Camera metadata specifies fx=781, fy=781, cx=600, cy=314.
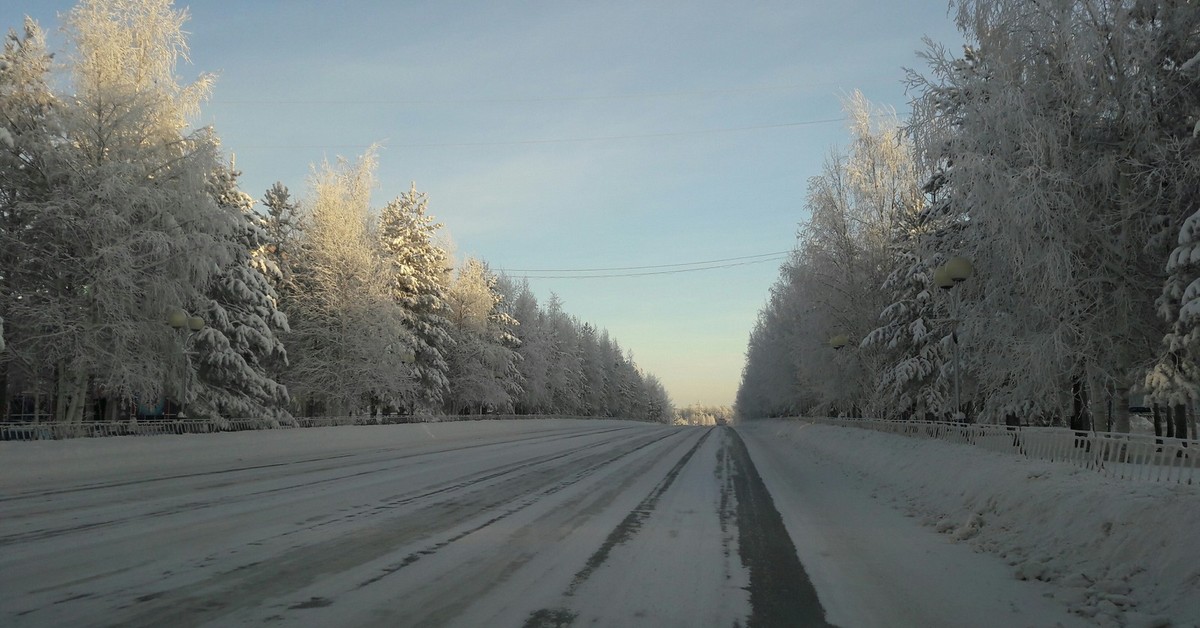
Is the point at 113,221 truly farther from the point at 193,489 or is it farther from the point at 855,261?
the point at 855,261

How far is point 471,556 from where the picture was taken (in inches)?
267

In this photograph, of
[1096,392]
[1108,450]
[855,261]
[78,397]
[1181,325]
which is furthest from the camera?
[855,261]

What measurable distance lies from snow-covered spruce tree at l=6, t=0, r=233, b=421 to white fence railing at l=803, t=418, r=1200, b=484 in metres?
21.3

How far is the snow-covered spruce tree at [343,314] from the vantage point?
3725cm

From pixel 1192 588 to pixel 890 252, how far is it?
2513 cm

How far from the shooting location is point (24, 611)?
15.9 ft

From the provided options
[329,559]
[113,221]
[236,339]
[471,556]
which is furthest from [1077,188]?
[236,339]

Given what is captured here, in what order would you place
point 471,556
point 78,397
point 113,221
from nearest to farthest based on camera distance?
point 471,556
point 113,221
point 78,397

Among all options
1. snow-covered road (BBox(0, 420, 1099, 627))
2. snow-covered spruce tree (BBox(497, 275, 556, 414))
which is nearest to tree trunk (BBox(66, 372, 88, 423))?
snow-covered road (BBox(0, 420, 1099, 627))

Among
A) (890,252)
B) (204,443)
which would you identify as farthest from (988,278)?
(204,443)

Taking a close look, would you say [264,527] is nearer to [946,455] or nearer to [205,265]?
[946,455]

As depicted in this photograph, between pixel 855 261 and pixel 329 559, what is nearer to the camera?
pixel 329 559

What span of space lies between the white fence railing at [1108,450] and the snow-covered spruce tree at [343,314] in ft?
91.7

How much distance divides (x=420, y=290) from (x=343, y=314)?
10.9m
